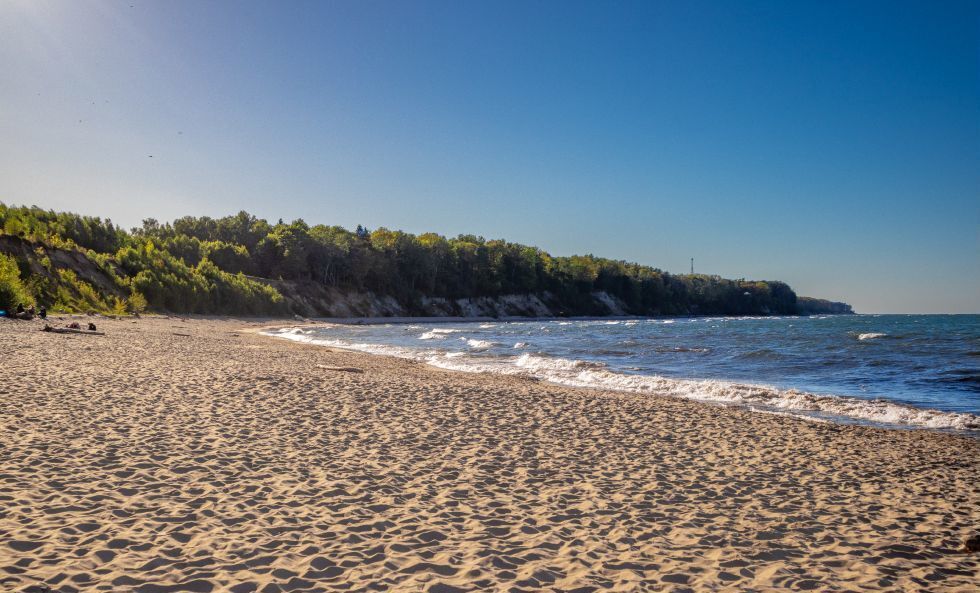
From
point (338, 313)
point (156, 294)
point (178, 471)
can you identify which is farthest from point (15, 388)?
point (338, 313)

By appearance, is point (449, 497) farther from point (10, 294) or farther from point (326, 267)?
point (326, 267)

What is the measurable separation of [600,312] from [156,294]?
384 ft

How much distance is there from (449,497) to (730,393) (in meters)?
13.2

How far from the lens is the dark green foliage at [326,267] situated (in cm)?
5612

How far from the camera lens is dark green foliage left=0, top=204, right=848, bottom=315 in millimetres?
56125

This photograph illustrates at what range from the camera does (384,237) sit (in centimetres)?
11956

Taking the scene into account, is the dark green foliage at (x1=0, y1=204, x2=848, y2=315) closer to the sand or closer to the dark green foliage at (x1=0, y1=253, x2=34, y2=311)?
the dark green foliage at (x1=0, y1=253, x2=34, y2=311)

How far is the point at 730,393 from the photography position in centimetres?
1736

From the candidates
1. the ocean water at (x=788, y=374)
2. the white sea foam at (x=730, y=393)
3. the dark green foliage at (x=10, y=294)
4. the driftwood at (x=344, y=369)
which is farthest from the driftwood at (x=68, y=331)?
the white sea foam at (x=730, y=393)

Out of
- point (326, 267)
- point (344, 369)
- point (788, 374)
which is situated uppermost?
point (326, 267)

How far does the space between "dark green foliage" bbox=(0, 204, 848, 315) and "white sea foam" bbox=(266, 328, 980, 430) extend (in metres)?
39.8

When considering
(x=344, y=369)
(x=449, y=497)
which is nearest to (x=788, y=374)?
(x=344, y=369)

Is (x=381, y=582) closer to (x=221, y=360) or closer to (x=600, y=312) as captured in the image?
(x=221, y=360)

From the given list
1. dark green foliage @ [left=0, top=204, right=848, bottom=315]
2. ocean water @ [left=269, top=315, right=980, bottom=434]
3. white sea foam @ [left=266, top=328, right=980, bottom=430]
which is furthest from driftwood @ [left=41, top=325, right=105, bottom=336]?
dark green foliage @ [left=0, top=204, right=848, bottom=315]
